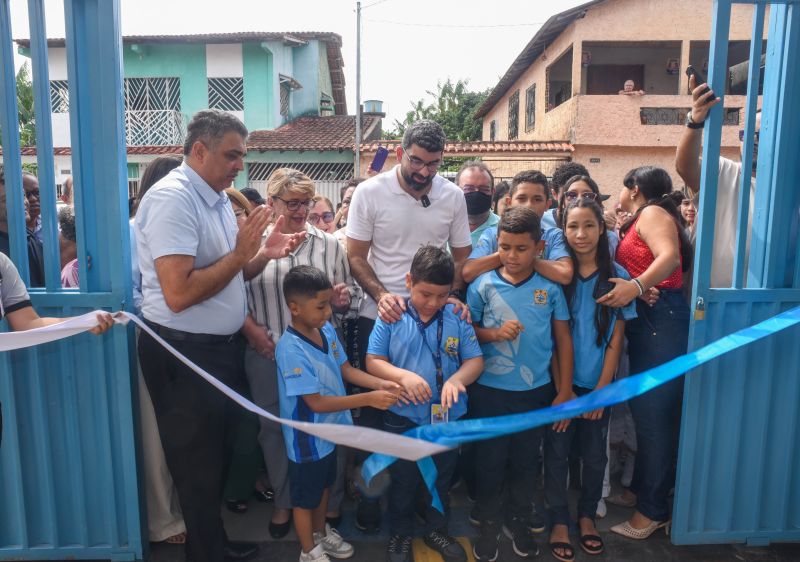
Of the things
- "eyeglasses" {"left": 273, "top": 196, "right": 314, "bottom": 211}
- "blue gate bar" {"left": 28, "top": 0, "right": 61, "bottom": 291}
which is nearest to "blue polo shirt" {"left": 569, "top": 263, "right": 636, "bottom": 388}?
"eyeglasses" {"left": 273, "top": 196, "right": 314, "bottom": 211}

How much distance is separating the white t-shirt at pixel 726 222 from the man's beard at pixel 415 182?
5.15 feet

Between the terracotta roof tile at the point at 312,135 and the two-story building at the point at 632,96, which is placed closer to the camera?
the two-story building at the point at 632,96

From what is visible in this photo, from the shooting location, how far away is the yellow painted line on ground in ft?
9.71

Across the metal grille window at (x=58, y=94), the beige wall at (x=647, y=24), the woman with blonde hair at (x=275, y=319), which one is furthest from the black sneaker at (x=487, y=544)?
the metal grille window at (x=58, y=94)

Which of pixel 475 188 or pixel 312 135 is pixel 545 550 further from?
pixel 312 135

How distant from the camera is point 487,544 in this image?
2861 mm

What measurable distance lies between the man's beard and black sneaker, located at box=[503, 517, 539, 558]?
1857 mm

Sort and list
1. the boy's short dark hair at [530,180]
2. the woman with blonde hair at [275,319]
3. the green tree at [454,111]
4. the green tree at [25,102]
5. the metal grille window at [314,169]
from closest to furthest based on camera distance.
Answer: the woman with blonde hair at [275,319]
the boy's short dark hair at [530,180]
the metal grille window at [314,169]
the green tree at [25,102]
the green tree at [454,111]

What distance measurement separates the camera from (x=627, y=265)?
3119mm

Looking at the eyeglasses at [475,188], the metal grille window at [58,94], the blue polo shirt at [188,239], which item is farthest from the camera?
the metal grille window at [58,94]

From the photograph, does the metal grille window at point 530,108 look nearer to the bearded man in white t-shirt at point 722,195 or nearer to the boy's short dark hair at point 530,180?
the boy's short dark hair at point 530,180

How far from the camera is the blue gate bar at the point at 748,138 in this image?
2697mm

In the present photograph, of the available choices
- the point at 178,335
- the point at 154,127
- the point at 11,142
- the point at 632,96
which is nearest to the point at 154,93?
the point at 154,127

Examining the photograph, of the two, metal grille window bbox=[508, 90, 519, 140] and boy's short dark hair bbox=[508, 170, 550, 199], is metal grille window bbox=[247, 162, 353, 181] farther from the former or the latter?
boy's short dark hair bbox=[508, 170, 550, 199]
